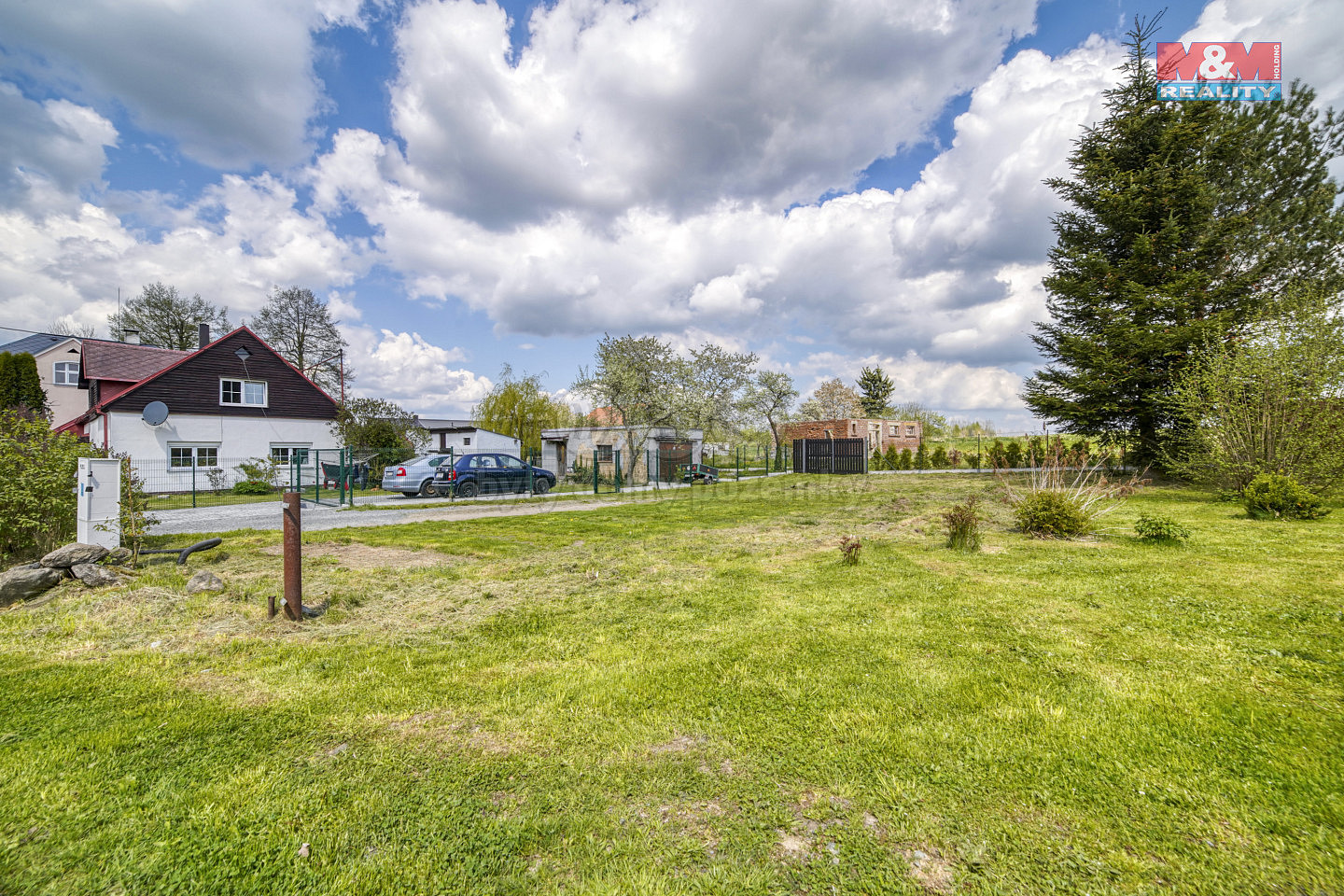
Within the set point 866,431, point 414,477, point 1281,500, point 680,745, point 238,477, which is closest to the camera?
point 680,745

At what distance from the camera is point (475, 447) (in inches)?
1016

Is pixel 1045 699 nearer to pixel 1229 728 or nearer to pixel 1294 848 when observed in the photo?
pixel 1229 728

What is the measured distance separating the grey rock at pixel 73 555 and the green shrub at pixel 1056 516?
12.3 m

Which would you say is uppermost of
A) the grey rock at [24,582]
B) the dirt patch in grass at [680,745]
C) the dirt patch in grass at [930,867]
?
the grey rock at [24,582]

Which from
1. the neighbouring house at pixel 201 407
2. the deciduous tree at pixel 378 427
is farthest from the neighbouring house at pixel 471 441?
the neighbouring house at pixel 201 407

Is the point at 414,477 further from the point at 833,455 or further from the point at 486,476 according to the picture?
the point at 833,455

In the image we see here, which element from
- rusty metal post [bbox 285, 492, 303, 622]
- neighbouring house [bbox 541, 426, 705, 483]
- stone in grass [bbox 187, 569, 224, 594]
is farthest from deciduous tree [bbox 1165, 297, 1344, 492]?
stone in grass [bbox 187, 569, 224, 594]

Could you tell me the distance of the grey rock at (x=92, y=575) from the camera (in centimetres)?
536

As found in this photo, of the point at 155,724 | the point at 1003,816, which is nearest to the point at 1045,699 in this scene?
the point at 1003,816

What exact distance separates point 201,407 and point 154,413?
162 cm

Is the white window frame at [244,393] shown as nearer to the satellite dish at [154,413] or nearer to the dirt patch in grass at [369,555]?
the satellite dish at [154,413]

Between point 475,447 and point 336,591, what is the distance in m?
21.3

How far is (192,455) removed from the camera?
21.0m

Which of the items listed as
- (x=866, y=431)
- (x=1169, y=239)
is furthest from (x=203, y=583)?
(x=866, y=431)
